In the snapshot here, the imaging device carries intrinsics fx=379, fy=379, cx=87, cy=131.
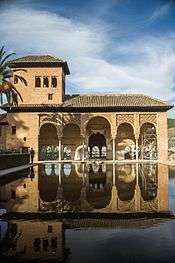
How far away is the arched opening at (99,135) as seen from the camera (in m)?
36.7

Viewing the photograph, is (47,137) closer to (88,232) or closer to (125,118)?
(125,118)

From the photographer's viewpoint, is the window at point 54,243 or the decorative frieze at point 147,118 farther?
the decorative frieze at point 147,118

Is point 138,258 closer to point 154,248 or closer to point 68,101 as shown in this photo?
point 154,248

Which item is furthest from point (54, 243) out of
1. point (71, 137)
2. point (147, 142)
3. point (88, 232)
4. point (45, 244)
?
point (147, 142)

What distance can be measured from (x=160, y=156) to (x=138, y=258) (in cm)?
3025

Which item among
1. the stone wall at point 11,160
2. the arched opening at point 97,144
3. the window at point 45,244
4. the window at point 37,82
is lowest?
the window at point 45,244

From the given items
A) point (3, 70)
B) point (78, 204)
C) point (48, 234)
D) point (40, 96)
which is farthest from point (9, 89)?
point (48, 234)

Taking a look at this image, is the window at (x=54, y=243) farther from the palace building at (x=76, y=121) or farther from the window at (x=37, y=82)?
the window at (x=37, y=82)

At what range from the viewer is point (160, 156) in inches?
1329

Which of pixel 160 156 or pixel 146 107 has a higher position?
pixel 146 107

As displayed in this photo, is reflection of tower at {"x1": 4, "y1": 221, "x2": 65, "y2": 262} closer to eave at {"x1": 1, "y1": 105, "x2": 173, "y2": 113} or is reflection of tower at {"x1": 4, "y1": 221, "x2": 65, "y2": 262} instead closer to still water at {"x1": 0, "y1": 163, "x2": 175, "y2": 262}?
still water at {"x1": 0, "y1": 163, "x2": 175, "y2": 262}

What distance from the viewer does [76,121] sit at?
112 feet

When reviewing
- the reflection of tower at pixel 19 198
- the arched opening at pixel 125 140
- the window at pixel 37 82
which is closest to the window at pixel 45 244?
the reflection of tower at pixel 19 198

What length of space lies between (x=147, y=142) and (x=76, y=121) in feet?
27.3
